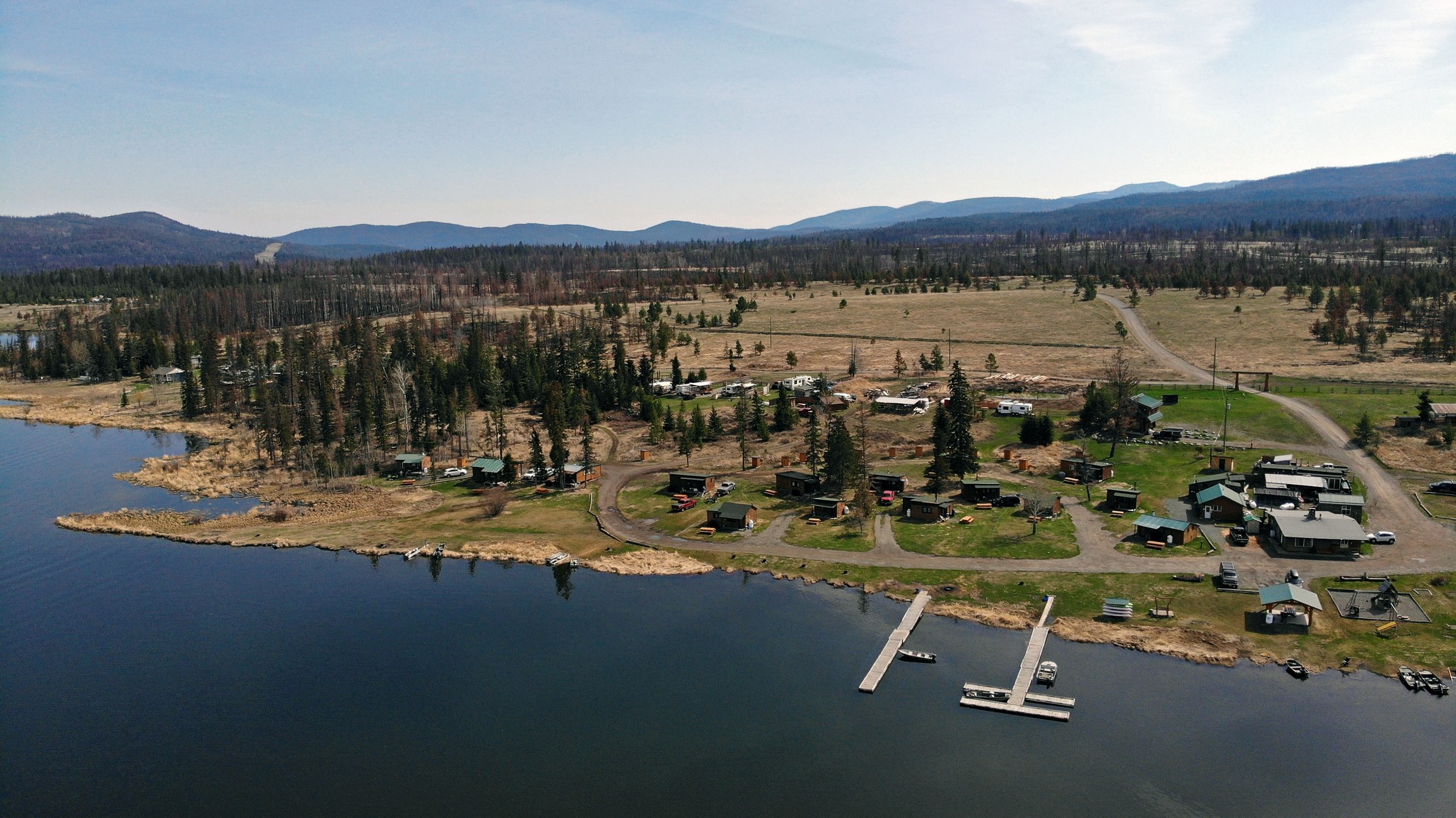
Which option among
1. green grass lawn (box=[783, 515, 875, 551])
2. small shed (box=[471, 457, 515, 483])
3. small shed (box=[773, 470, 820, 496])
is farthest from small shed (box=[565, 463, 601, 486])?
green grass lawn (box=[783, 515, 875, 551])

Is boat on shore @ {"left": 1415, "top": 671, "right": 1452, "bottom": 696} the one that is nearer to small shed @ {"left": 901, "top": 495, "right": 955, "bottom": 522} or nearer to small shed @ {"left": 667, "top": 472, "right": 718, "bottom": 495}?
small shed @ {"left": 901, "top": 495, "right": 955, "bottom": 522}

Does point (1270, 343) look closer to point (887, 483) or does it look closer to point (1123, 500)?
point (1123, 500)

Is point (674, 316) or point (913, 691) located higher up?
point (674, 316)

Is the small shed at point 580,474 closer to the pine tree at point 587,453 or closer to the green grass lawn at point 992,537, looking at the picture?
the pine tree at point 587,453

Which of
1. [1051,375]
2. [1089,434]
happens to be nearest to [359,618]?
[1089,434]

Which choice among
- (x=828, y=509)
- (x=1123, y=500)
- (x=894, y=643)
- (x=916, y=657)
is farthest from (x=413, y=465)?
(x=1123, y=500)

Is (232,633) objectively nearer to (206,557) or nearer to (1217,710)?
(206,557)
